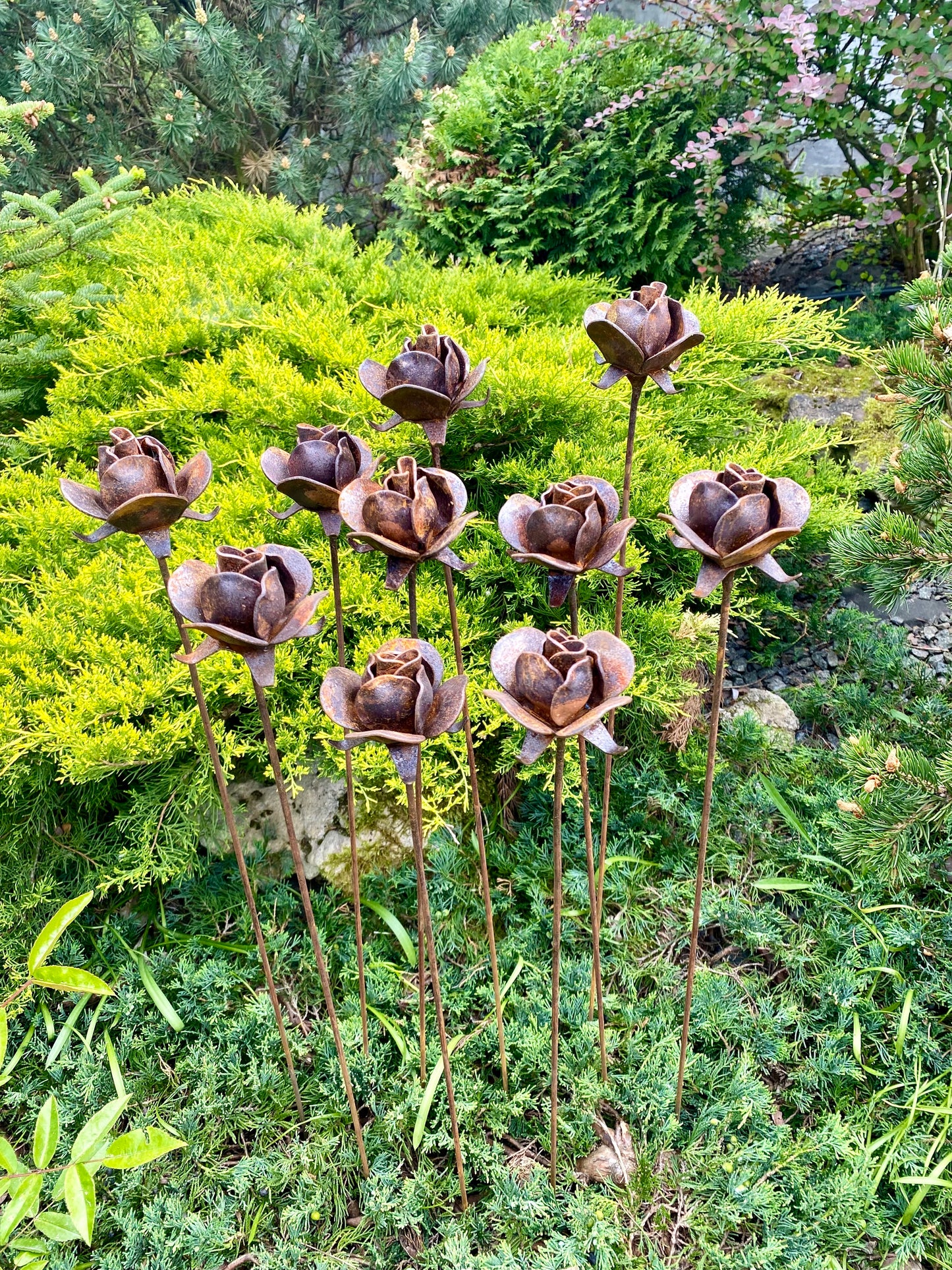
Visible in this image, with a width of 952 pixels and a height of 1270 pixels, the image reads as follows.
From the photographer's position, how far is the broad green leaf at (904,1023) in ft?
5.72

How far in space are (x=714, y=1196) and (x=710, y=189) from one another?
4.29 metres

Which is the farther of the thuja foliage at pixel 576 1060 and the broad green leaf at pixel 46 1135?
the thuja foliage at pixel 576 1060

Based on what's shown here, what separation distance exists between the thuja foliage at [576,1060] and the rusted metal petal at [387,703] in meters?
1.06

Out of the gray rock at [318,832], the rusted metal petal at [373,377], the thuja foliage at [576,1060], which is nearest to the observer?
the rusted metal petal at [373,377]

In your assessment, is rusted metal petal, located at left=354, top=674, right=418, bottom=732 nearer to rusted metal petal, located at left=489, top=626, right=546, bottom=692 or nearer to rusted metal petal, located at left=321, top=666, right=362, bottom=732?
rusted metal petal, located at left=321, top=666, right=362, bottom=732

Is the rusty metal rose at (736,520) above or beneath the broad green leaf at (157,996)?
above

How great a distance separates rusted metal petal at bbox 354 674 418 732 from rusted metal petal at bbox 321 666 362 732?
24mm

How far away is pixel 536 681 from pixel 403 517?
0.99ft

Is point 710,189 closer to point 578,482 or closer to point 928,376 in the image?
point 928,376

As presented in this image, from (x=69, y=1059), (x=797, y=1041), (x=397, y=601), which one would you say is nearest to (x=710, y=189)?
(x=397, y=601)

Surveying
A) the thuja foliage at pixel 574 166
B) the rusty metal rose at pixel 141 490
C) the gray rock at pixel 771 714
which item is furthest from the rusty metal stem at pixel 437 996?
the thuja foliage at pixel 574 166

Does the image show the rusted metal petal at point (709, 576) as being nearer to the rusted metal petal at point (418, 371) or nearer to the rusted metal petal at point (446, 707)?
the rusted metal petal at point (446, 707)

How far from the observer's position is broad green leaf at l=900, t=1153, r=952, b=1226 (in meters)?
1.52

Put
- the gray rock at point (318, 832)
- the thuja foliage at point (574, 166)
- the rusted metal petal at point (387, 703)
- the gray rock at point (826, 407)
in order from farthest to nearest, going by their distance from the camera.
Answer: the thuja foliage at point (574, 166) < the gray rock at point (826, 407) < the gray rock at point (318, 832) < the rusted metal petal at point (387, 703)
